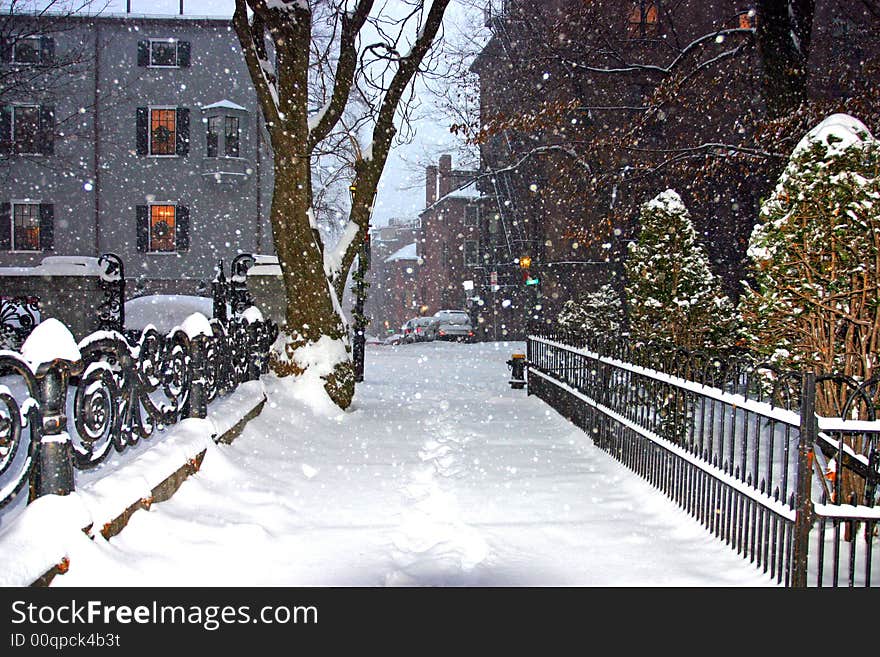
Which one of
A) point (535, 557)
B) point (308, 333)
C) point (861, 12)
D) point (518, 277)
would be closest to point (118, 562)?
point (535, 557)

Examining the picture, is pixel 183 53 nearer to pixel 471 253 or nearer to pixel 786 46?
pixel 471 253

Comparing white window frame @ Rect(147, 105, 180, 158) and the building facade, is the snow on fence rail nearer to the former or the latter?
the building facade

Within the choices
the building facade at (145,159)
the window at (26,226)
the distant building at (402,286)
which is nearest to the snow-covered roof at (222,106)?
the building facade at (145,159)

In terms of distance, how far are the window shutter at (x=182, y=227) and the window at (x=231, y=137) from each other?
2.93 metres

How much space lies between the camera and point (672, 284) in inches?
350

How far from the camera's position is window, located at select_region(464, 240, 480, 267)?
43.7m

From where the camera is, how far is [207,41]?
27516 mm

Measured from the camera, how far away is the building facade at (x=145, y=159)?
26656 millimetres

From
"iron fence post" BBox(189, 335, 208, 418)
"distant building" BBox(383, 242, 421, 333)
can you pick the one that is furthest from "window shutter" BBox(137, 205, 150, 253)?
"distant building" BBox(383, 242, 421, 333)

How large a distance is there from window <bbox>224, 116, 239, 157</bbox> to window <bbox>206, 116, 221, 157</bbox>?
36 cm

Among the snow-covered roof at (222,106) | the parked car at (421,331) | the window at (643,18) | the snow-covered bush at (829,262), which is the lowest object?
the parked car at (421,331)

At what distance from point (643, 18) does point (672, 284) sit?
1536cm

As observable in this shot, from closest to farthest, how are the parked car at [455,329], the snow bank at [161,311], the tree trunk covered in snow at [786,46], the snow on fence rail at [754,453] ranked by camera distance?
the snow on fence rail at [754,453] < the tree trunk covered in snow at [786,46] < the snow bank at [161,311] < the parked car at [455,329]

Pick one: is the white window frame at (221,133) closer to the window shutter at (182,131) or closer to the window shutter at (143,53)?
the window shutter at (182,131)
